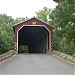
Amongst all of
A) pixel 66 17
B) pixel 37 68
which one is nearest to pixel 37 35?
pixel 66 17

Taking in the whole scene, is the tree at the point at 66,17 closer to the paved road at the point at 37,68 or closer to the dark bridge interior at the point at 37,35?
the paved road at the point at 37,68

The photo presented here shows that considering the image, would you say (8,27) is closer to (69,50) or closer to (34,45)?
(34,45)

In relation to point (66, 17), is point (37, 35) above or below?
below

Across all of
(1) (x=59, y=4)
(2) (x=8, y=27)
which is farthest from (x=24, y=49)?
(1) (x=59, y=4)

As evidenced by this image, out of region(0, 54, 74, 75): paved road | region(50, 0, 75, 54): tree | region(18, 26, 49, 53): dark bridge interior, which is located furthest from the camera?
region(18, 26, 49, 53): dark bridge interior

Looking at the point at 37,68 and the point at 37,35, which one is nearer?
the point at 37,68

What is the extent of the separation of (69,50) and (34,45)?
990 inches

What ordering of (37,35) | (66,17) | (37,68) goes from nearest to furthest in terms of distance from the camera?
1. (37,68)
2. (66,17)
3. (37,35)

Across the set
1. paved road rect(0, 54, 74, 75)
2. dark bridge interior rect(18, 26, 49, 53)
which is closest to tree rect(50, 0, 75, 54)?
paved road rect(0, 54, 74, 75)

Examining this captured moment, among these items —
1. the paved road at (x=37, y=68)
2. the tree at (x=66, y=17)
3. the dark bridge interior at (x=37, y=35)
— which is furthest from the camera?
the dark bridge interior at (x=37, y=35)

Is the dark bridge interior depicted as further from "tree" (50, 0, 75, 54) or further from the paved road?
the paved road

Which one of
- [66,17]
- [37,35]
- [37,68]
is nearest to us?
[37,68]

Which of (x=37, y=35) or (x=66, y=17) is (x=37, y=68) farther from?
(x=37, y=35)

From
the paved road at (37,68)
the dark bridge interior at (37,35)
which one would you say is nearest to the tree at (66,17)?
the paved road at (37,68)
